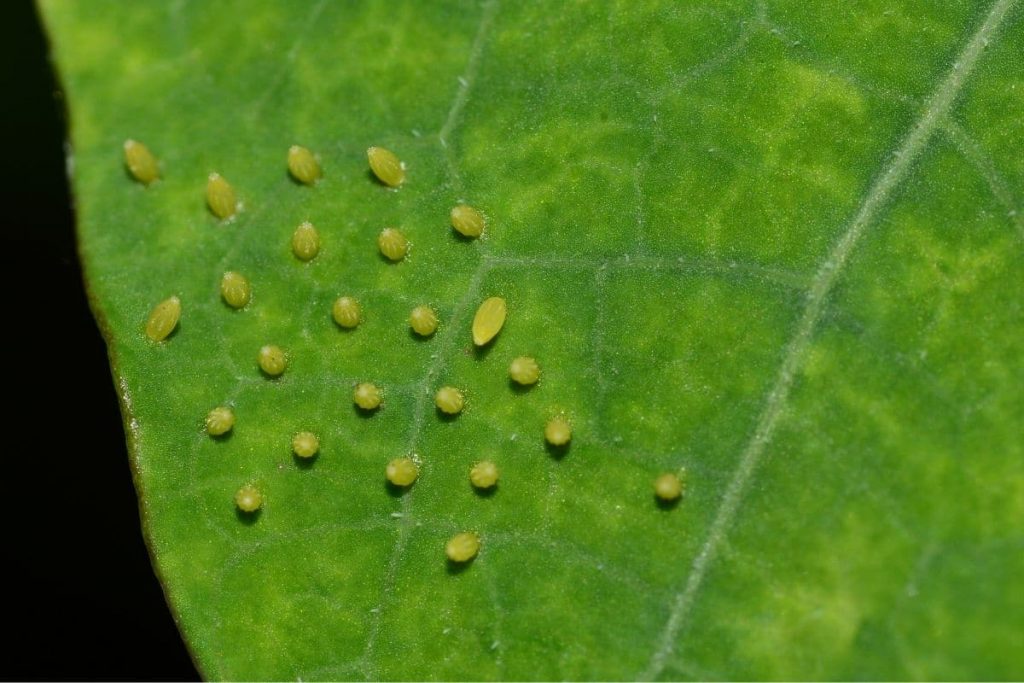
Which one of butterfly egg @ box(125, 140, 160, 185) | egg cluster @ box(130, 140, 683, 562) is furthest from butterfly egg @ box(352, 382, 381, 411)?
butterfly egg @ box(125, 140, 160, 185)

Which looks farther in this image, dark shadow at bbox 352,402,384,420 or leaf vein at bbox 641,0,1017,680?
dark shadow at bbox 352,402,384,420

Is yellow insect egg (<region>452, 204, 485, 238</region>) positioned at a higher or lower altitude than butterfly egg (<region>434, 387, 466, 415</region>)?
higher

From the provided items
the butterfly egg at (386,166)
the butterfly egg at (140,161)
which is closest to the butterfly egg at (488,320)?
the butterfly egg at (386,166)

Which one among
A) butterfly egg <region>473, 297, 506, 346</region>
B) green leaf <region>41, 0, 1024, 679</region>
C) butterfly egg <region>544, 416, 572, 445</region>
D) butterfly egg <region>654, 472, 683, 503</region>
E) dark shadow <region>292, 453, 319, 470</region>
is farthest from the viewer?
dark shadow <region>292, 453, 319, 470</region>

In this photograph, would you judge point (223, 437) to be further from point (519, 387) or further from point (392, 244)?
point (519, 387)

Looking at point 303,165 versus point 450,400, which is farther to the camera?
point 303,165

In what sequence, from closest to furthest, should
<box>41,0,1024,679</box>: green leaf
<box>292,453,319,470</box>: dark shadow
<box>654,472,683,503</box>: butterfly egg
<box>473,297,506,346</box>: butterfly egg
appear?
<box>41,0,1024,679</box>: green leaf → <box>654,472,683,503</box>: butterfly egg → <box>473,297,506,346</box>: butterfly egg → <box>292,453,319,470</box>: dark shadow

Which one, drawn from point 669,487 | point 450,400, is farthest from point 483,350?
point 669,487

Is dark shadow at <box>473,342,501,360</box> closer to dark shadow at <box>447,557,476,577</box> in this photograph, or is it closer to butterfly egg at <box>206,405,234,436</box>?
dark shadow at <box>447,557,476,577</box>
